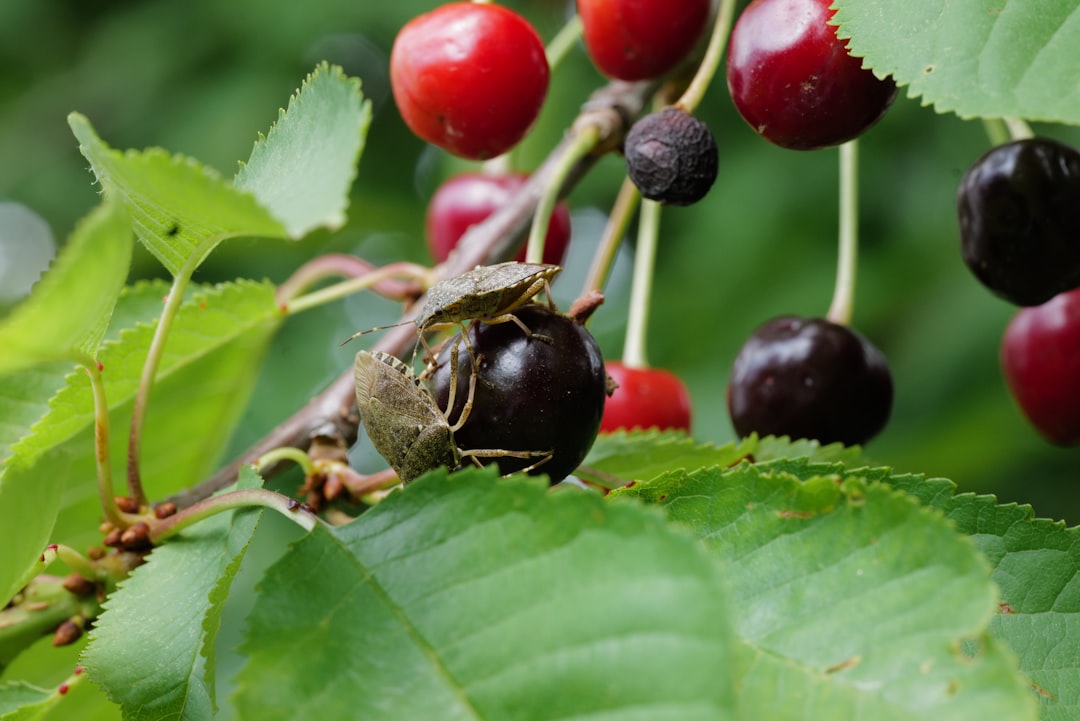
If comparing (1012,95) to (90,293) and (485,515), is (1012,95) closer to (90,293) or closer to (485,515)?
(485,515)

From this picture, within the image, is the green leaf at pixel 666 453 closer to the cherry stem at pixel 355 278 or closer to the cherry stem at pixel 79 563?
the cherry stem at pixel 355 278

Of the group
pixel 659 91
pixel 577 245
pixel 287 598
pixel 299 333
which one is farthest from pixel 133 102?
pixel 287 598

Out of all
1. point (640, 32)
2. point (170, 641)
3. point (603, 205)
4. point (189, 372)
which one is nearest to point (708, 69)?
point (640, 32)

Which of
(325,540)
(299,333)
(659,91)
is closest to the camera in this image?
(325,540)

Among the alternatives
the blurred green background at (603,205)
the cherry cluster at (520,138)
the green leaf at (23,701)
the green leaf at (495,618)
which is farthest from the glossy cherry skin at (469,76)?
the blurred green background at (603,205)

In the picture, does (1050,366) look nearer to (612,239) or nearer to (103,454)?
(612,239)

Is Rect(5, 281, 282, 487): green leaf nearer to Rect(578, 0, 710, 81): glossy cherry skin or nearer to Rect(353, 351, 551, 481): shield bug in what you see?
Rect(353, 351, 551, 481): shield bug
